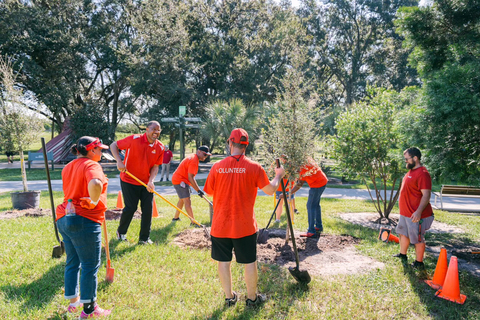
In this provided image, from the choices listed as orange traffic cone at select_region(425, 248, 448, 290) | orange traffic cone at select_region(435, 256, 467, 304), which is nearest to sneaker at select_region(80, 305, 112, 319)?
orange traffic cone at select_region(435, 256, 467, 304)

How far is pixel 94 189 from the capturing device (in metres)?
3.06

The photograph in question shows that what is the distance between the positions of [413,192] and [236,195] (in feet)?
10.00

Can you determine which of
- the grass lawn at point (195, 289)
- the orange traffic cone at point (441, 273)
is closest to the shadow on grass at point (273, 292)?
the grass lawn at point (195, 289)

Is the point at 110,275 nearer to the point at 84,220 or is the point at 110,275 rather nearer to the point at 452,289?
the point at 84,220

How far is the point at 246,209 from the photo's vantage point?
3365mm

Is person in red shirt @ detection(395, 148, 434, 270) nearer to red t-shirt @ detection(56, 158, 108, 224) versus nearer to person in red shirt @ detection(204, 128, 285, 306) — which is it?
person in red shirt @ detection(204, 128, 285, 306)

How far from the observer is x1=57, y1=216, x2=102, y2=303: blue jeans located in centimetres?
316

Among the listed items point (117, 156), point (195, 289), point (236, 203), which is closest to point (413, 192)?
point (236, 203)

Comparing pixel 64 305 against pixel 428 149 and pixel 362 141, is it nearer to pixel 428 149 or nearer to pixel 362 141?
pixel 428 149

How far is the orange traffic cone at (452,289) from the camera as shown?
12.5ft

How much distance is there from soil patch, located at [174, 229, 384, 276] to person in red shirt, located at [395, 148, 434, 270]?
2.18 ft

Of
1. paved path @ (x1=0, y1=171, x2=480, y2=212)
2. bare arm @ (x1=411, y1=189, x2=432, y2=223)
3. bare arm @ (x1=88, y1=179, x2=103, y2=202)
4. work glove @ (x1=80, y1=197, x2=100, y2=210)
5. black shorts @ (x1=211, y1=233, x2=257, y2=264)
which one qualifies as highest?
bare arm @ (x1=88, y1=179, x2=103, y2=202)

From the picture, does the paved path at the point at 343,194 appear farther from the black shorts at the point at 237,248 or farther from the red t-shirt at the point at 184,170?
the black shorts at the point at 237,248

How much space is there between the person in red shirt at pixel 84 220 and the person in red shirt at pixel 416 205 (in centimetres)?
430
